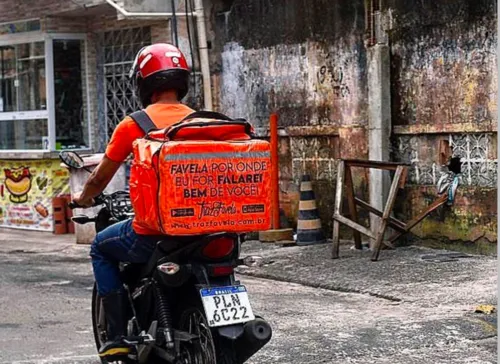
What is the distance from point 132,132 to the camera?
5.92 metres

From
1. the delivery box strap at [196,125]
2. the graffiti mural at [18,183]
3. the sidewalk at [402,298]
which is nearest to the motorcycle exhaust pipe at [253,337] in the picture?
the delivery box strap at [196,125]

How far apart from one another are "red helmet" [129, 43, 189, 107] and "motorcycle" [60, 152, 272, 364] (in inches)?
36.3

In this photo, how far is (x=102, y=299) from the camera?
6188mm

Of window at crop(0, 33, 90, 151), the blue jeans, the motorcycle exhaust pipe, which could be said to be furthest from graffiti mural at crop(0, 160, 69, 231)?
the motorcycle exhaust pipe

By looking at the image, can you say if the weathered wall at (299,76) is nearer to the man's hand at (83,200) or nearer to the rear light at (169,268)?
the man's hand at (83,200)

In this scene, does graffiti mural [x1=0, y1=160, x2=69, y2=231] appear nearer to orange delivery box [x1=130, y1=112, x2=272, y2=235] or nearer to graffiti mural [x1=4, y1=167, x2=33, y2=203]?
graffiti mural [x1=4, y1=167, x2=33, y2=203]

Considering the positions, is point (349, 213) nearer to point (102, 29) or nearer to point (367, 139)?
point (367, 139)

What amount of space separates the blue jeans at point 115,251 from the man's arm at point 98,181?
0.26 metres

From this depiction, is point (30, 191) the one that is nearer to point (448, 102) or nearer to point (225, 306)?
point (448, 102)

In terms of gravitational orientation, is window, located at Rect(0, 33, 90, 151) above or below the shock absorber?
above

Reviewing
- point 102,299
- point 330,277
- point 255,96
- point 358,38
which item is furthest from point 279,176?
point 102,299

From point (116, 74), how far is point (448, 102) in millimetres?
5943

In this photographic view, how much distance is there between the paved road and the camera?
7066 mm

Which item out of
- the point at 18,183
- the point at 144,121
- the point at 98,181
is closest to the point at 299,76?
the point at 18,183
